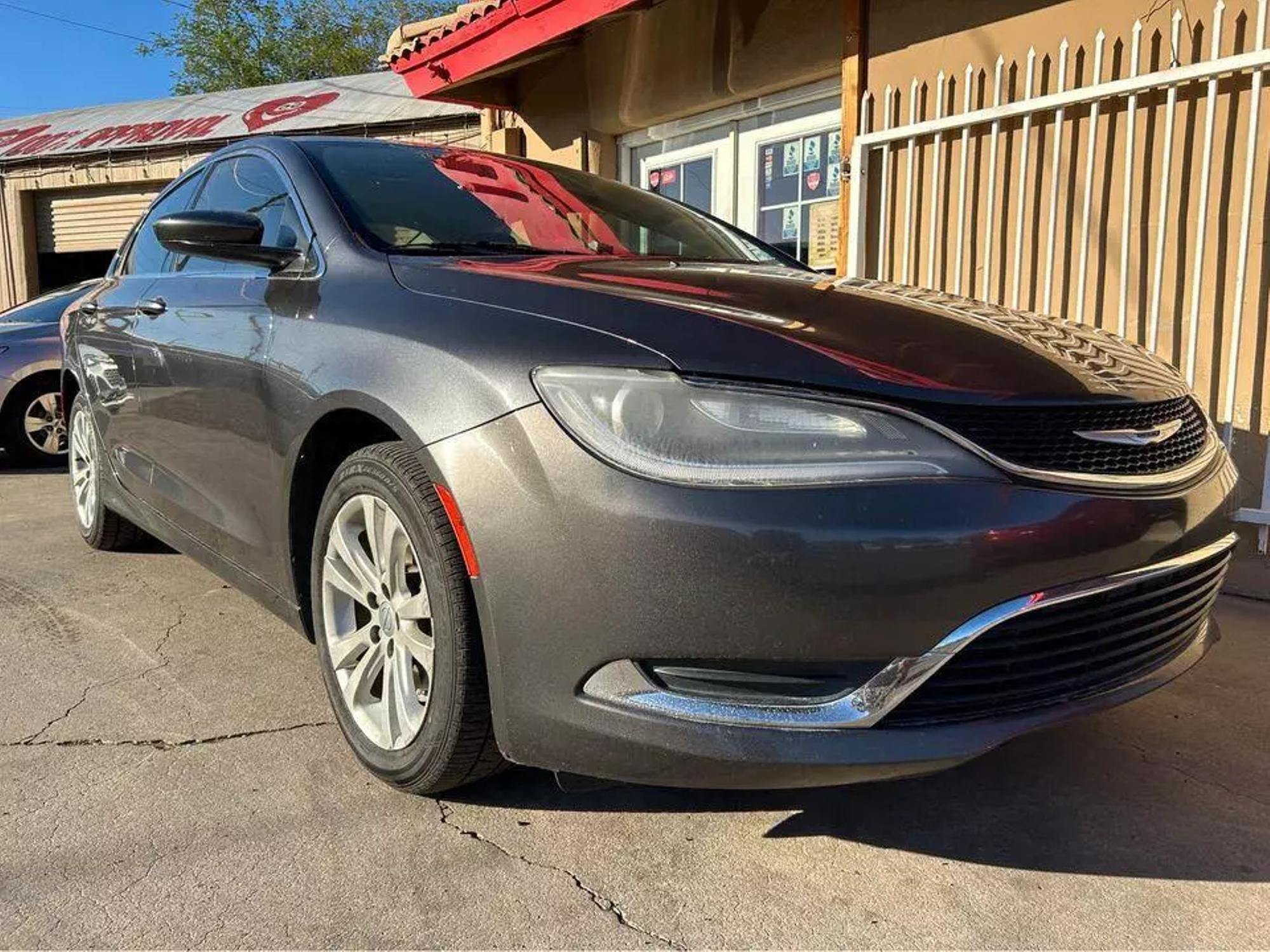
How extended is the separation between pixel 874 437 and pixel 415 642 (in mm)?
1028

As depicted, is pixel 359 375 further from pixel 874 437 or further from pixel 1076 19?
pixel 1076 19

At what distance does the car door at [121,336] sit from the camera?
3.44 m

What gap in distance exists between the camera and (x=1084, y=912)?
5.83ft

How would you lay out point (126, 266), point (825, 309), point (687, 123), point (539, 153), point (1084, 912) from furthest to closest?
point (539, 153) < point (687, 123) < point (126, 266) < point (825, 309) < point (1084, 912)

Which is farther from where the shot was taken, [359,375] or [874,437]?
[359,375]

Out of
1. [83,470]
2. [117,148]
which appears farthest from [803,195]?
[117,148]

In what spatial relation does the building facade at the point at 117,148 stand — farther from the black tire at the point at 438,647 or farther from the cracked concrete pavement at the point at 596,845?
the black tire at the point at 438,647

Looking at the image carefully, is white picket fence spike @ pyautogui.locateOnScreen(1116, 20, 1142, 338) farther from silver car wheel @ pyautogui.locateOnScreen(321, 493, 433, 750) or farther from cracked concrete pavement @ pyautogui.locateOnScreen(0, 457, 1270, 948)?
silver car wheel @ pyautogui.locateOnScreen(321, 493, 433, 750)

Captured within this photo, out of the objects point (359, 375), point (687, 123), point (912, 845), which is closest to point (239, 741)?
point (359, 375)

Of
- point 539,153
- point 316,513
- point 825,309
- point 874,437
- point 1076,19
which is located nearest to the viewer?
point 874,437

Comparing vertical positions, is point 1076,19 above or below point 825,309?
above

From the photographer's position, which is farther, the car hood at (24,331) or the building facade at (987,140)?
the car hood at (24,331)

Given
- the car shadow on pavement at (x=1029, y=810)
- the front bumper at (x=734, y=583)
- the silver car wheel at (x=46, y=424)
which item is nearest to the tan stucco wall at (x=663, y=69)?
the silver car wheel at (x=46, y=424)

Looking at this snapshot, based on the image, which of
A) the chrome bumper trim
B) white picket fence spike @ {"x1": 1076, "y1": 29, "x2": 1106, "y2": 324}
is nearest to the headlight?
the chrome bumper trim
